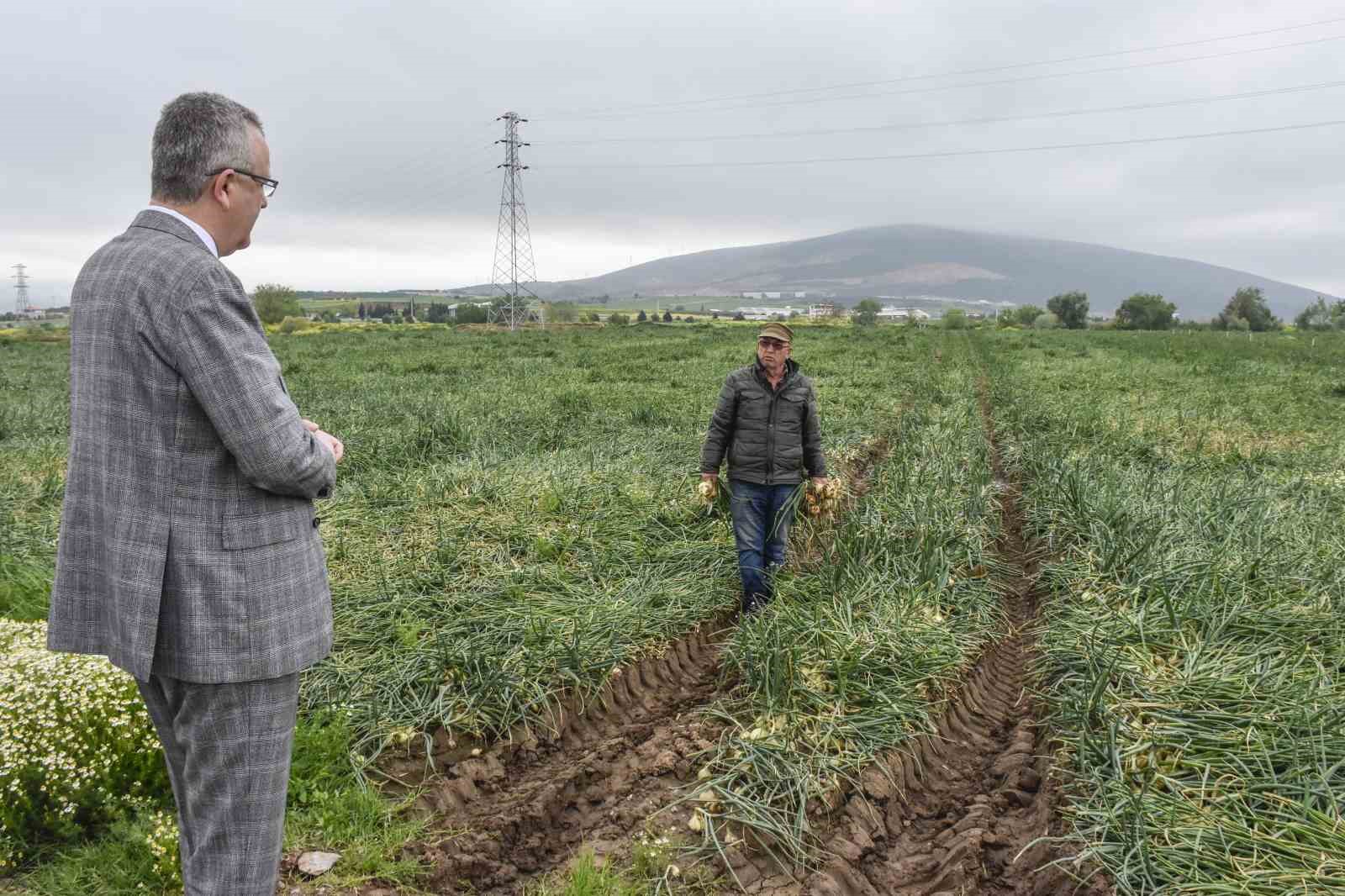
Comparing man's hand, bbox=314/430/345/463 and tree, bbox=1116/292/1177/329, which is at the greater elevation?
tree, bbox=1116/292/1177/329

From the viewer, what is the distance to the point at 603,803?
362 cm

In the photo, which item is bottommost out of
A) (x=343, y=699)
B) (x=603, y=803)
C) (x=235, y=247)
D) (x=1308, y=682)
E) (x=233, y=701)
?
(x=603, y=803)

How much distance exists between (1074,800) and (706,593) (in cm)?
269

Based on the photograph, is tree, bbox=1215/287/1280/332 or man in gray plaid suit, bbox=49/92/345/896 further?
tree, bbox=1215/287/1280/332

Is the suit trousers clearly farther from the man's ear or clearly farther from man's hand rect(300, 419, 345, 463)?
the man's ear

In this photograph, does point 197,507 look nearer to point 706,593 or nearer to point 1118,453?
point 706,593

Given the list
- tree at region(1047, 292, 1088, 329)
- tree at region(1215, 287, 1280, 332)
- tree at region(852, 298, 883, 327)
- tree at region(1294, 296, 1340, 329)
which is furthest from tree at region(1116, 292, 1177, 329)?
tree at region(852, 298, 883, 327)

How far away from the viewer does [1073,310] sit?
85312 millimetres

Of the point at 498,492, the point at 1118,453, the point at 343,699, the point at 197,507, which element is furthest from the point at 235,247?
the point at 1118,453

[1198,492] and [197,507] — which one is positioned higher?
[197,507]

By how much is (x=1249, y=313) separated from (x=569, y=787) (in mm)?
101359

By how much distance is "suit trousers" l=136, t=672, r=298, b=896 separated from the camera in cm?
204

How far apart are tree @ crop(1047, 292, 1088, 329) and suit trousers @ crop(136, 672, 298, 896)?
92241mm

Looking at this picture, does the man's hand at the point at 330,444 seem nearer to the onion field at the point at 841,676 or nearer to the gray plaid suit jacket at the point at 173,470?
the gray plaid suit jacket at the point at 173,470
